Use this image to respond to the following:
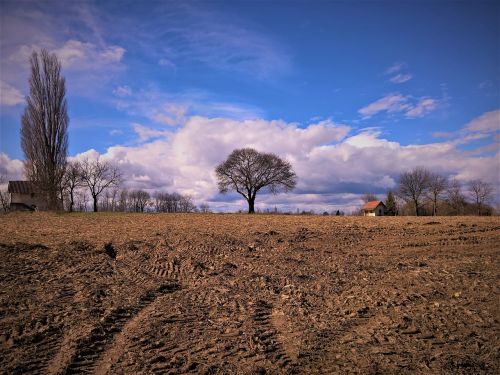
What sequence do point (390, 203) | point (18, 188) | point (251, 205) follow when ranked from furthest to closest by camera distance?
point (390, 203) → point (18, 188) → point (251, 205)

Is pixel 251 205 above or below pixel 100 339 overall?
above

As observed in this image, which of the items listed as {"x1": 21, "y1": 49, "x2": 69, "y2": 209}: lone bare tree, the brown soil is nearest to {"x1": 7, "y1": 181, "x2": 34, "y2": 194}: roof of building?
{"x1": 21, "y1": 49, "x2": 69, "y2": 209}: lone bare tree

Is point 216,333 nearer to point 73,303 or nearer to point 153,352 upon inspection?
point 153,352

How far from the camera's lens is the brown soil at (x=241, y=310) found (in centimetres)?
455

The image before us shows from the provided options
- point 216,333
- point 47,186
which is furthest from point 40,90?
point 216,333

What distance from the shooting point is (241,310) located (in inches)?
253

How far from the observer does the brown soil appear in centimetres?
455

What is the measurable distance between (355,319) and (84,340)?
4.22m

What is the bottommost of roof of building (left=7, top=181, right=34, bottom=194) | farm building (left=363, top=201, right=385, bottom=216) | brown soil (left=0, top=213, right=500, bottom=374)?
brown soil (left=0, top=213, right=500, bottom=374)

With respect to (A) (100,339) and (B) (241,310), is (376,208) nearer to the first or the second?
(B) (241,310)

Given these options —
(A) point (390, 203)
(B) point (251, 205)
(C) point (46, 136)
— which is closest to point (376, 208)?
(A) point (390, 203)

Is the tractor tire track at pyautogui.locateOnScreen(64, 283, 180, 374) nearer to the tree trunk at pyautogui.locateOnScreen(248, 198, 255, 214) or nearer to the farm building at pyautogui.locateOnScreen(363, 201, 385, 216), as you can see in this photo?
the tree trunk at pyautogui.locateOnScreen(248, 198, 255, 214)

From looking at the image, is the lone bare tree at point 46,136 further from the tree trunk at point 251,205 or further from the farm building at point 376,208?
the farm building at point 376,208

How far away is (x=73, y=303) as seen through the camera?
639 centimetres
